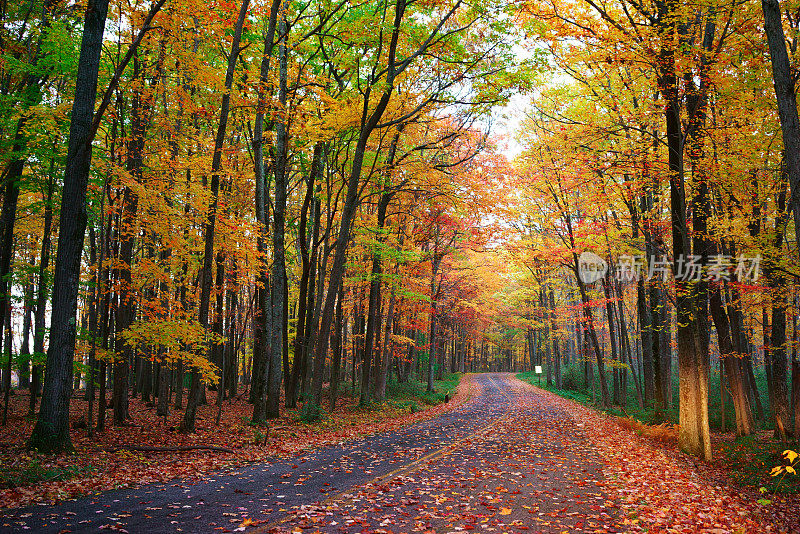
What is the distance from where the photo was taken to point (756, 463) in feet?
35.0

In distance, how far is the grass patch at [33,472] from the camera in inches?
245

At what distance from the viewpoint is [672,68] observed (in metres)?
10.7

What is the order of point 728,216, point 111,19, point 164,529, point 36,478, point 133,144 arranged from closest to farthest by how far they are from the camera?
1. point 164,529
2. point 36,478
3. point 111,19
4. point 133,144
5. point 728,216

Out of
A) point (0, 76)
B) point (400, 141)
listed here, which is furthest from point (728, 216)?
point (0, 76)

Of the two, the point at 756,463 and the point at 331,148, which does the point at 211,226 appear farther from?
the point at 756,463

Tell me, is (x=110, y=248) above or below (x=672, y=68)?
below

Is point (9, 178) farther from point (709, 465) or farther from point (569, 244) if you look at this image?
point (569, 244)

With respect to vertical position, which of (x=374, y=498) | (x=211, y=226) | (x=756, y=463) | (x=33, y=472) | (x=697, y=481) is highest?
(x=211, y=226)

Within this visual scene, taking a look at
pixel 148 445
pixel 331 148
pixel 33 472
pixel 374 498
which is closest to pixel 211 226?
pixel 148 445

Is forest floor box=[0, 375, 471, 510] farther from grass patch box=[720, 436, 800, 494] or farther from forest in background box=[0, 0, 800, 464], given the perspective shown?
grass patch box=[720, 436, 800, 494]

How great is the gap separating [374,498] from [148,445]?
5.99 meters

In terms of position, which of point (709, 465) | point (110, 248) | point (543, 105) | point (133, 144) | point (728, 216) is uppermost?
point (543, 105)

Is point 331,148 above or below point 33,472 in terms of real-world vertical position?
above

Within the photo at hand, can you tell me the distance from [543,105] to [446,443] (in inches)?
607
